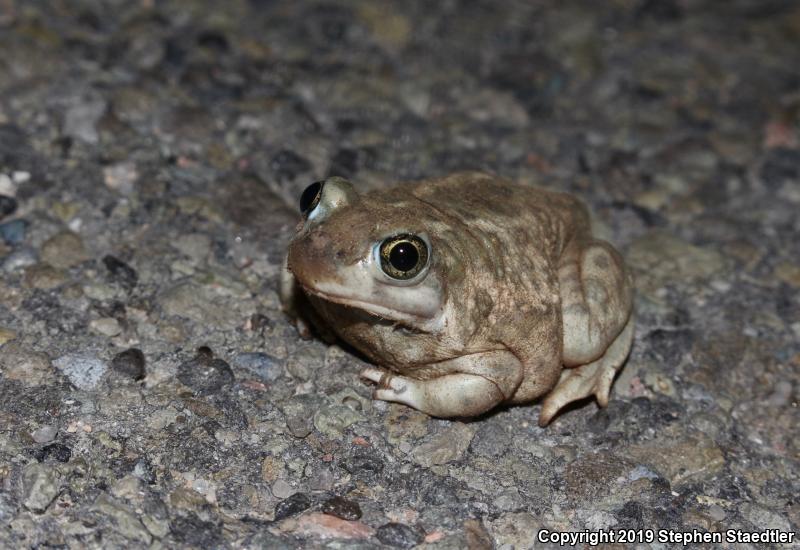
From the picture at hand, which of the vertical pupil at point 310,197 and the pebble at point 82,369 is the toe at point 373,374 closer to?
the vertical pupil at point 310,197

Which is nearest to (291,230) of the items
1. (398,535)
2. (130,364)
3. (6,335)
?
(130,364)

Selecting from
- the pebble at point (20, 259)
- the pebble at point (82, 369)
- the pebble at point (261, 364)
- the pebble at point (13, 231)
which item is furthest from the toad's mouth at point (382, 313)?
the pebble at point (13, 231)

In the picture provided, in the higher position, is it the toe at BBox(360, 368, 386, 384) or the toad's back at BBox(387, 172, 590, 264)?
the toad's back at BBox(387, 172, 590, 264)

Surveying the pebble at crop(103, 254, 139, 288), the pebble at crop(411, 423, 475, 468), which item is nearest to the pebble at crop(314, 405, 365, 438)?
the pebble at crop(411, 423, 475, 468)

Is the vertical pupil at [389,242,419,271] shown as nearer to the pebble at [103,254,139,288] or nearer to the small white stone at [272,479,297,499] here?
the small white stone at [272,479,297,499]

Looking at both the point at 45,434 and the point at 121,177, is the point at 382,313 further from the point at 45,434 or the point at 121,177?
the point at 121,177
